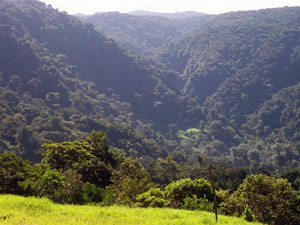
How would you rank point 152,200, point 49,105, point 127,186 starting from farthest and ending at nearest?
1. point 49,105
2. point 127,186
3. point 152,200

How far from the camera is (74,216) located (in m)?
12.1

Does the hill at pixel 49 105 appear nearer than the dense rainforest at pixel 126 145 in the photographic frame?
No

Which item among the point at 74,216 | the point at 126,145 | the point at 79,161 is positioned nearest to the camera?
the point at 74,216

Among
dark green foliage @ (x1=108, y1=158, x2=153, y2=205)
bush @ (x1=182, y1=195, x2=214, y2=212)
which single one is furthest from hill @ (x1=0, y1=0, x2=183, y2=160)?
bush @ (x1=182, y1=195, x2=214, y2=212)

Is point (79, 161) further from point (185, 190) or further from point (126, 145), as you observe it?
point (126, 145)

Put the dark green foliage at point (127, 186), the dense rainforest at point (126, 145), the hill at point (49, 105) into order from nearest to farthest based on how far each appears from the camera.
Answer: the dense rainforest at point (126, 145) < the dark green foliage at point (127, 186) < the hill at point (49, 105)

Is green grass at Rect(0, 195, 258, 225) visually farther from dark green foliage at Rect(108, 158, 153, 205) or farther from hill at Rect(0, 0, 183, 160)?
hill at Rect(0, 0, 183, 160)

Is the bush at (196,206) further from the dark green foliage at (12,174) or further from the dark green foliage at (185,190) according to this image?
the dark green foliage at (12,174)

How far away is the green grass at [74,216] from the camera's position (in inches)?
438

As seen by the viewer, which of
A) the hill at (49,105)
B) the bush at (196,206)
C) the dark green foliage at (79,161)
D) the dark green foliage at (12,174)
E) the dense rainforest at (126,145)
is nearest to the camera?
the dark green foliage at (12,174)

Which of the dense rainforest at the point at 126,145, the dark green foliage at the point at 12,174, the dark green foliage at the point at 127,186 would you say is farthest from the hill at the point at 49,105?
the dark green foliage at the point at 12,174

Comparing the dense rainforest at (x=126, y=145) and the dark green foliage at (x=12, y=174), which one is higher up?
the dark green foliage at (x=12, y=174)

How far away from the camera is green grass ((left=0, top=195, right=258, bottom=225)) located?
438 inches

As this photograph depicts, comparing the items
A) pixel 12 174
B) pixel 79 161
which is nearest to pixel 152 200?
pixel 12 174
